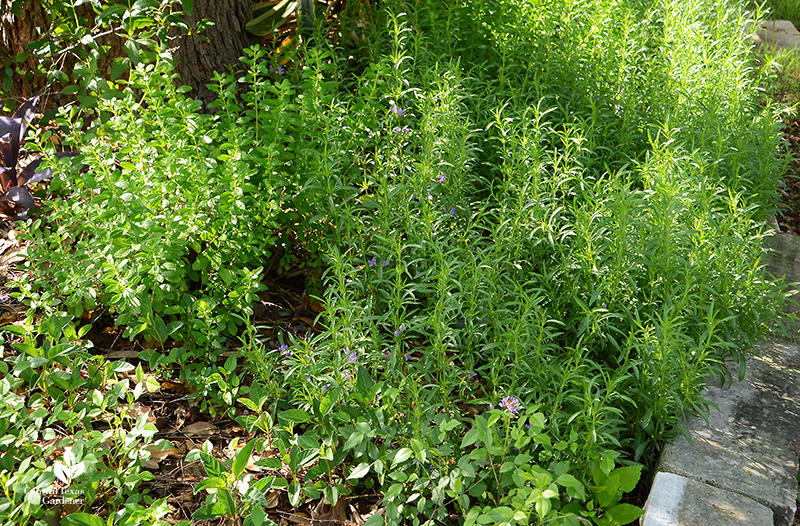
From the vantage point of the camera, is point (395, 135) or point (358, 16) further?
point (358, 16)

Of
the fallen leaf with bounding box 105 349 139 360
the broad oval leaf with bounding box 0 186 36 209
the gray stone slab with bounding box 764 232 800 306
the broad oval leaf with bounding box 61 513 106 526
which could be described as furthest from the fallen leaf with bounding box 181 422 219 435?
the gray stone slab with bounding box 764 232 800 306

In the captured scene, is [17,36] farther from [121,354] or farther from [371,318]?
[371,318]

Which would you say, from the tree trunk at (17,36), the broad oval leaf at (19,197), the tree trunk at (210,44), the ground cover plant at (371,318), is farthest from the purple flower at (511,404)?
the tree trunk at (17,36)

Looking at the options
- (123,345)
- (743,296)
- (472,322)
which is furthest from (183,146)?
(743,296)

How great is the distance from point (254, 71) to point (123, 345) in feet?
4.87

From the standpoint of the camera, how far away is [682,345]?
2426mm

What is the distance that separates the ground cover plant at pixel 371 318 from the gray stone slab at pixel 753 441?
0.12 metres

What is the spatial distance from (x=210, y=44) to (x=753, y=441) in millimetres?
3449

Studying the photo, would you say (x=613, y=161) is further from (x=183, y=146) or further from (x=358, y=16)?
(x=183, y=146)

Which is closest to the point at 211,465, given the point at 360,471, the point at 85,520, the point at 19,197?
the point at 85,520

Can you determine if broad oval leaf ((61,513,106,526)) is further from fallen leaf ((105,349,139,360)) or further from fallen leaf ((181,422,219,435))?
fallen leaf ((105,349,139,360))

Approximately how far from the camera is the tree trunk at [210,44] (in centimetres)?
368

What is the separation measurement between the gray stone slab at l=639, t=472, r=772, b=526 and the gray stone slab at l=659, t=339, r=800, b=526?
5cm

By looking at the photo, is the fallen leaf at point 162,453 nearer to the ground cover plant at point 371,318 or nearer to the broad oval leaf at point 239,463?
the ground cover plant at point 371,318
